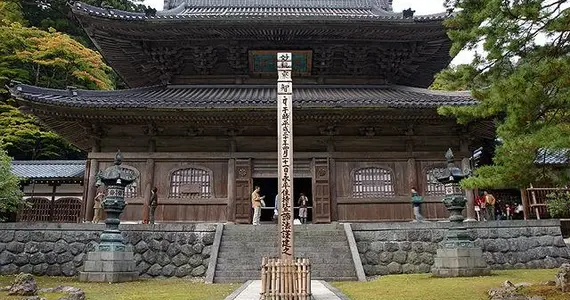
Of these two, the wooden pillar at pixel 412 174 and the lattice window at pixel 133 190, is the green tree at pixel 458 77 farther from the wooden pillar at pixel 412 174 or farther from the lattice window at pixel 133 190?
the lattice window at pixel 133 190

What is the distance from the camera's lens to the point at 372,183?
16453 mm

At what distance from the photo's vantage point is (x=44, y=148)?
30562mm

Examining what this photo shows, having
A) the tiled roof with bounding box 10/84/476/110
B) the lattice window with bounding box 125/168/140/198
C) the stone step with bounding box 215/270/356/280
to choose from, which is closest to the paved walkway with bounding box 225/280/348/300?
the stone step with bounding box 215/270/356/280

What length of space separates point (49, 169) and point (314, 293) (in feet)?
61.3

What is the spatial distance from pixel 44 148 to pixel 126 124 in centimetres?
1790

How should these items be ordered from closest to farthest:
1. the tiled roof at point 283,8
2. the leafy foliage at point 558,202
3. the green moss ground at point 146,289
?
the green moss ground at point 146,289 → the leafy foliage at point 558,202 → the tiled roof at point 283,8

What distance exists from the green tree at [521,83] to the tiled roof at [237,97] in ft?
25.0

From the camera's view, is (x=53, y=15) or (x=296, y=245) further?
(x=53, y=15)

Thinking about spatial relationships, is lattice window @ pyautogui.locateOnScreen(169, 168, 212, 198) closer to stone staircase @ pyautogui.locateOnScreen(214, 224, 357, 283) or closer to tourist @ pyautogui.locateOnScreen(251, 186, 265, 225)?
tourist @ pyautogui.locateOnScreen(251, 186, 265, 225)

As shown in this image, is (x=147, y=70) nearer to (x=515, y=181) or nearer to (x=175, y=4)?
(x=175, y=4)

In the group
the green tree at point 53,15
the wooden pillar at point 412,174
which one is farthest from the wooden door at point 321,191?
the green tree at point 53,15

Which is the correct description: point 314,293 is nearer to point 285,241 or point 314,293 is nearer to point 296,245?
point 285,241

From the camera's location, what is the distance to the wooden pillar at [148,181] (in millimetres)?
15575

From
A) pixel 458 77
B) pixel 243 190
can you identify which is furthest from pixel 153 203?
pixel 458 77
